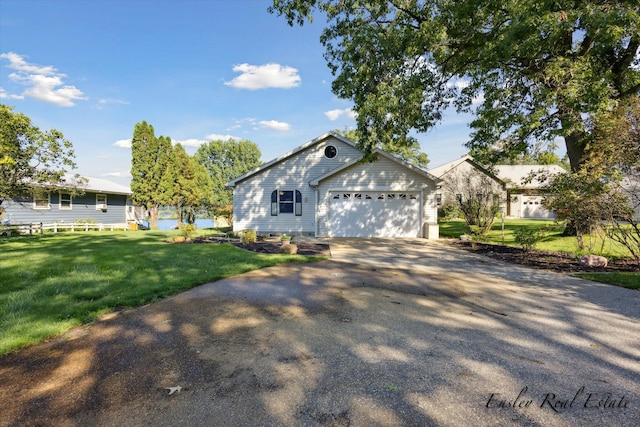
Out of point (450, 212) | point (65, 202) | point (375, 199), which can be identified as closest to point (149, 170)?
point (65, 202)

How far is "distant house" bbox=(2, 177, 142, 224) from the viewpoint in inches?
731

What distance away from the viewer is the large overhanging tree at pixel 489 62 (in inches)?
322

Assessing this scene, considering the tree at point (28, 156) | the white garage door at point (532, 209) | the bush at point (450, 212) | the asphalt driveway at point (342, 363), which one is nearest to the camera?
the asphalt driveway at point (342, 363)

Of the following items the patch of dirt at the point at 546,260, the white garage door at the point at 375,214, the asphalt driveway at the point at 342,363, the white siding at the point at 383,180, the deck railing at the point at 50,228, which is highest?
the white siding at the point at 383,180

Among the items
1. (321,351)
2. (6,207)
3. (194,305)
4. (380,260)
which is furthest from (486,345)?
(6,207)

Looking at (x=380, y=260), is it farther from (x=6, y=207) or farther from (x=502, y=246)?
(x=6, y=207)

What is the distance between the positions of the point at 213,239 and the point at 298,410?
12.9 meters

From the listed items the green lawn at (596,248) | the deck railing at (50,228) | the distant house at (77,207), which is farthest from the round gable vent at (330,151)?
the deck railing at (50,228)

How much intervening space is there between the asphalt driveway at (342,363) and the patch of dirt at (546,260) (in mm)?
2496

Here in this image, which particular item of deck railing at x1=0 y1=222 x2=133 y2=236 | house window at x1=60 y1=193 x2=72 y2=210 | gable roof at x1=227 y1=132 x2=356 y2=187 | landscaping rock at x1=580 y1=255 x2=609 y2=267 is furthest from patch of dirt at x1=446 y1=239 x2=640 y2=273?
house window at x1=60 y1=193 x2=72 y2=210

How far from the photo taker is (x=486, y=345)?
3.57m

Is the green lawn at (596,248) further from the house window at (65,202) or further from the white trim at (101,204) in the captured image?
the white trim at (101,204)

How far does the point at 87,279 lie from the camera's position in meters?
6.42

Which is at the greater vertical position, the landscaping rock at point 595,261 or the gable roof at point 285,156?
the gable roof at point 285,156
